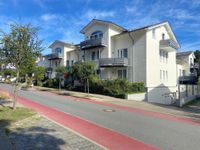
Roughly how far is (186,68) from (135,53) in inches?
943

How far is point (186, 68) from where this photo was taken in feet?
156

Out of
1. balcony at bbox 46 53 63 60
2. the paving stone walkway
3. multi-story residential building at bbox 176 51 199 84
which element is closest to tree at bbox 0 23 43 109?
the paving stone walkway

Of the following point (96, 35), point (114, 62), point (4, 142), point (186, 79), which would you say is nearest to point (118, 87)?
point (114, 62)

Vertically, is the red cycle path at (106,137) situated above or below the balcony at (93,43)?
below

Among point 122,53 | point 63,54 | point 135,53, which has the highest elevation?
point 63,54

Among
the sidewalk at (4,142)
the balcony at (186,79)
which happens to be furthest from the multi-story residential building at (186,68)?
the sidewalk at (4,142)

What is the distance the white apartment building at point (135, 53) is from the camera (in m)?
28.4

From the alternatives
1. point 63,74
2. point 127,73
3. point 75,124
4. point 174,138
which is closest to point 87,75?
point 127,73

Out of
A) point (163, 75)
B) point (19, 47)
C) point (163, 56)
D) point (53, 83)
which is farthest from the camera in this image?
point (53, 83)

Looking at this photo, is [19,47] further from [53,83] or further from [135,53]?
[53,83]

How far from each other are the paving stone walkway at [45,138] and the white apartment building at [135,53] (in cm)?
2104

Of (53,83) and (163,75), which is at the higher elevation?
(163,75)

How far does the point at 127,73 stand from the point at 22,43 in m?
19.8

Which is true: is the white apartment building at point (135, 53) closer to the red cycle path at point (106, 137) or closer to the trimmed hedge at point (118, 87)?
the trimmed hedge at point (118, 87)
